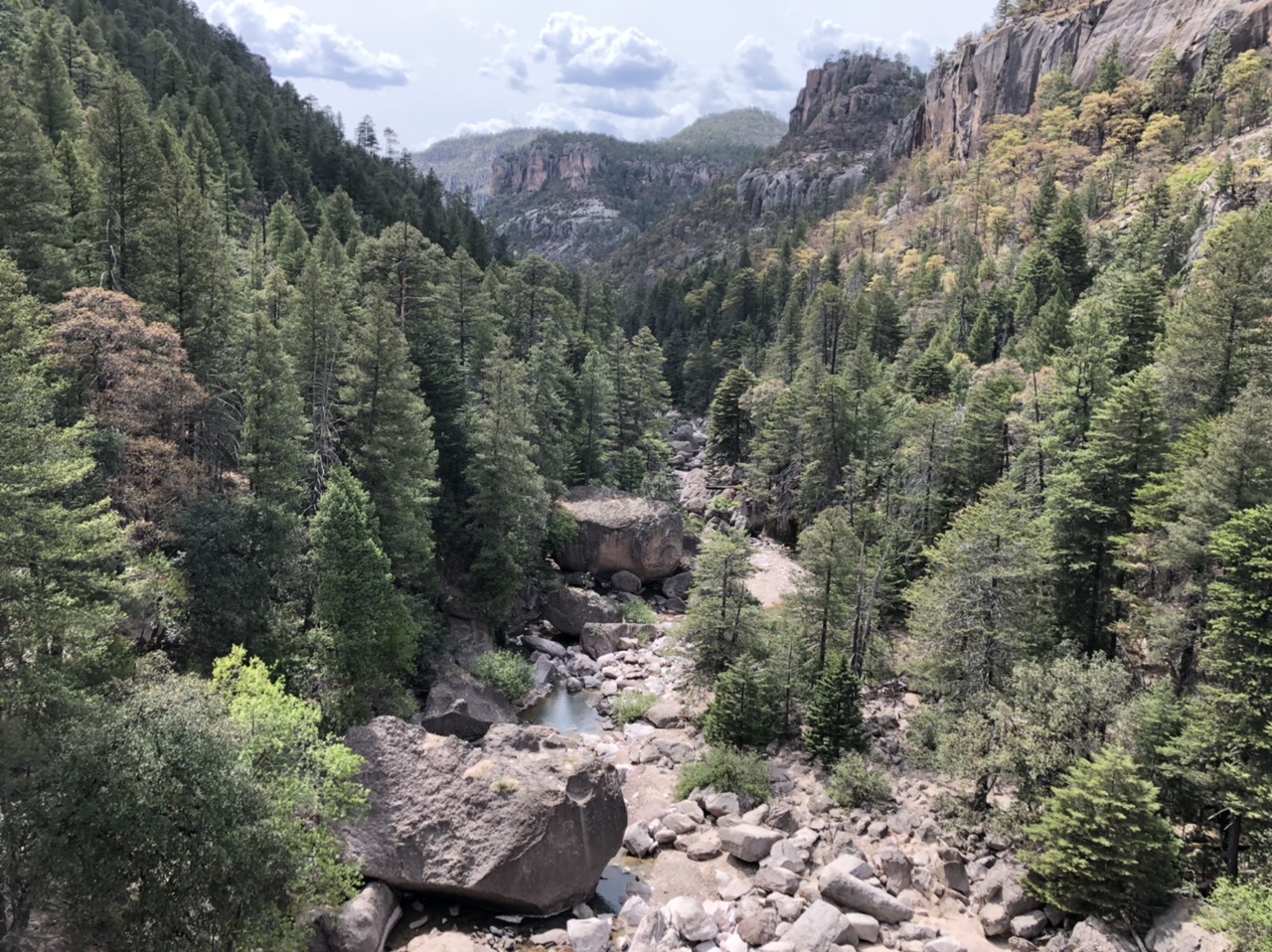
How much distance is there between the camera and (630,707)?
35.2m

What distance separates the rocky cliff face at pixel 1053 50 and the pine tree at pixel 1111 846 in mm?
100489

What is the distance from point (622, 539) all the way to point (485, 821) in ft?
88.5

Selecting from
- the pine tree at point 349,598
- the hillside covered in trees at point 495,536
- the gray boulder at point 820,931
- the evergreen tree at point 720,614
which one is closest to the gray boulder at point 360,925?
the hillside covered in trees at point 495,536

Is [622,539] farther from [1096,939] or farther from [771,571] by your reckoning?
[1096,939]

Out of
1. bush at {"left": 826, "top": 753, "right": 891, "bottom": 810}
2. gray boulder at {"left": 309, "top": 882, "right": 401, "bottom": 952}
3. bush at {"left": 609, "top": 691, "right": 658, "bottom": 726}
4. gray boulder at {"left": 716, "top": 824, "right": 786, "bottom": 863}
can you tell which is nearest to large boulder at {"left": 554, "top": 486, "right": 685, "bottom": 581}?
bush at {"left": 609, "top": 691, "right": 658, "bottom": 726}

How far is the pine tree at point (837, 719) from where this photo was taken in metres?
29.0

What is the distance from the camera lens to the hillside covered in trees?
16031 mm

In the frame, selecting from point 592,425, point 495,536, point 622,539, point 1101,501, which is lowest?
point 622,539

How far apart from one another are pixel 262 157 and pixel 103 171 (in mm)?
56350

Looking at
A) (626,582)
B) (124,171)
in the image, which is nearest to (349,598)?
(124,171)

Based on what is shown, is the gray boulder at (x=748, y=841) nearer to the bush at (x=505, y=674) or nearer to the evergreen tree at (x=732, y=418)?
the bush at (x=505, y=674)

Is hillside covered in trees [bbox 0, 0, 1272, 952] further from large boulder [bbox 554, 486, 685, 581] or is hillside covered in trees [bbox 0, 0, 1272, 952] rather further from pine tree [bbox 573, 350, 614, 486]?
large boulder [bbox 554, 486, 685, 581]

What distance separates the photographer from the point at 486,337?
4984 cm

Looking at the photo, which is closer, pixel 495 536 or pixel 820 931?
pixel 820 931
